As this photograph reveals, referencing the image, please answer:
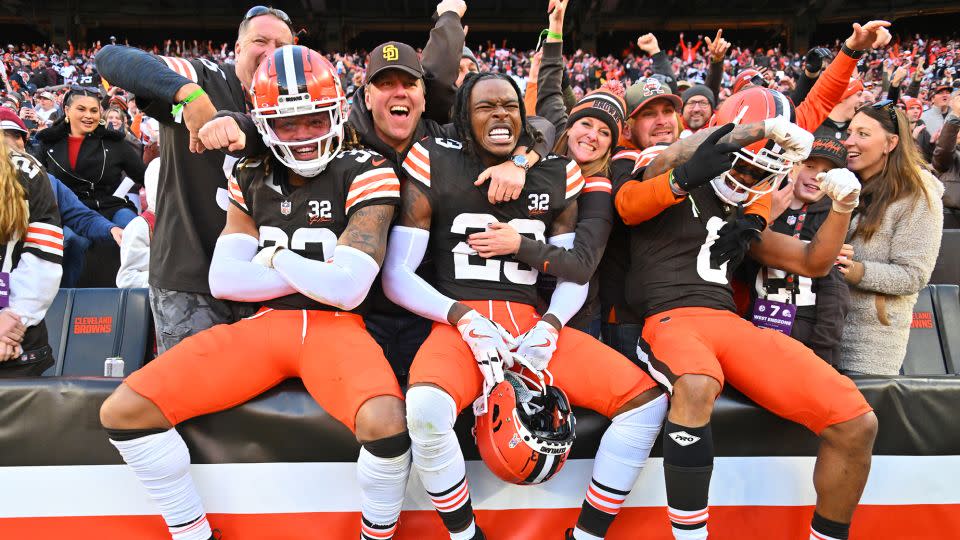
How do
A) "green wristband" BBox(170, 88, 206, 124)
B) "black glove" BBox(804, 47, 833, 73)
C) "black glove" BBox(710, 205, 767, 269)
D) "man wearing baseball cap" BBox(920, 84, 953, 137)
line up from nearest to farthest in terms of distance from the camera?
"green wristband" BBox(170, 88, 206, 124) → "black glove" BBox(710, 205, 767, 269) → "black glove" BBox(804, 47, 833, 73) → "man wearing baseball cap" BBox(920, 84, 953, 137)

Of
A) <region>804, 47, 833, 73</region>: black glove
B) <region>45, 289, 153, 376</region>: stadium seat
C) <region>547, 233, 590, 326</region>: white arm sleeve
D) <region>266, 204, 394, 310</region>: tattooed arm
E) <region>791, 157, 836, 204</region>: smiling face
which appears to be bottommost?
<region>45, 289, 153, 376</region>: stadium seat

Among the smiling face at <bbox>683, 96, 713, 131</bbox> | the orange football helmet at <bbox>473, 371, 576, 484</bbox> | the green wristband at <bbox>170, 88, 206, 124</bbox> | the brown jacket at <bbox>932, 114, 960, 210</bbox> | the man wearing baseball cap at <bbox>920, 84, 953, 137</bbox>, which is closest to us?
the orange football helmet at <bbox>473, 371, 576, 484</bbox>

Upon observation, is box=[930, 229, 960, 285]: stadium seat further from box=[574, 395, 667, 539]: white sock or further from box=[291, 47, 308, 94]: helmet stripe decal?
box=[291, 47, 308, 94]: helmet stripe decal

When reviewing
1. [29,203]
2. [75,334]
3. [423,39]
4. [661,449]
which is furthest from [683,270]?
[423,39]

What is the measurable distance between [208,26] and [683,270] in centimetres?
2975

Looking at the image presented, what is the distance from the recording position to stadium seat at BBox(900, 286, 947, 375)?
4508 mm

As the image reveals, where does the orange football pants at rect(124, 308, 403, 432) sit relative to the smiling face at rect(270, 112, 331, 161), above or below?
below

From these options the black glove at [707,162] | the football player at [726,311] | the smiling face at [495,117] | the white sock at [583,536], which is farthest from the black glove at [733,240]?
the white sock at [583,536]

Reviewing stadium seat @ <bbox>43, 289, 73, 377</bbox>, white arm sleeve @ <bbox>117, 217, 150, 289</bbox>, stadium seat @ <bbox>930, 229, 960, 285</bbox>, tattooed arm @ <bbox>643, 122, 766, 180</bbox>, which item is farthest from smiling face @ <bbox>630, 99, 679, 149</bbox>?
stadium seat @ <bbox>43, 289, 73, 377</bbox>

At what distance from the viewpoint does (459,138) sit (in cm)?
284

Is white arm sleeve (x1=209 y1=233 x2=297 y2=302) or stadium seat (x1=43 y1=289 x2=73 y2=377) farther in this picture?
stadium seat (x1=43 y1=289 x2=73 y2=377)

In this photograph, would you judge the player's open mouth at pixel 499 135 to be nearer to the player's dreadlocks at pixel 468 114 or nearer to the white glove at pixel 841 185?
the player's dreadlocks at pixel 468 114

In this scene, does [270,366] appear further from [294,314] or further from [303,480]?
[303,480]

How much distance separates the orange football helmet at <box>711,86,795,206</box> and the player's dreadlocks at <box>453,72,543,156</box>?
31.6 inches
